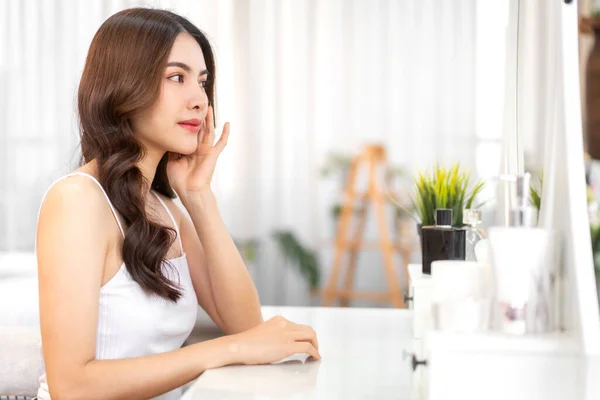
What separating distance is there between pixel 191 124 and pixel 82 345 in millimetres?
456

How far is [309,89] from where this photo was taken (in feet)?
13.3

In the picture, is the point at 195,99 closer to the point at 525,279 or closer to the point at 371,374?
the point at 371,374

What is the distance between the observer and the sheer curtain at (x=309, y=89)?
3.99 metres

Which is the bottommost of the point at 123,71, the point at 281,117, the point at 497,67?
the point at 123,71

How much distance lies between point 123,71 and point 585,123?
2.54 feet

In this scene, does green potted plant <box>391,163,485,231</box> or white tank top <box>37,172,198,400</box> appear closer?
white tank top <box>37,172,198,400</box>

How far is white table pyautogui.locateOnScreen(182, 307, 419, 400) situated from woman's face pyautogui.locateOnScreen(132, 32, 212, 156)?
433mm

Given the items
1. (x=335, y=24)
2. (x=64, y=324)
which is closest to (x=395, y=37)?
(x=335, y=24)

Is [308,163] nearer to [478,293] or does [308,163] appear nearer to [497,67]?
[497,67]

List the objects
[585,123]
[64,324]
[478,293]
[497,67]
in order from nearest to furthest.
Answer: [478,293] → [64,324] → [585,123] → [497,67]

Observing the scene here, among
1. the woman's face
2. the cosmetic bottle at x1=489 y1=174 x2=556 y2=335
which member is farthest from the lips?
the cosmetic bottle at x1=489 y1=174 x2=556 y2=335

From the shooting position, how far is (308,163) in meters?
4.08

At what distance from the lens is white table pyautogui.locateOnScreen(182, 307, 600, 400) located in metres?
0.71

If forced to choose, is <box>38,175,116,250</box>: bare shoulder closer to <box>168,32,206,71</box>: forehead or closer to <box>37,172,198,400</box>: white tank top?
<box>37,172,198,400</box>: white tank top
